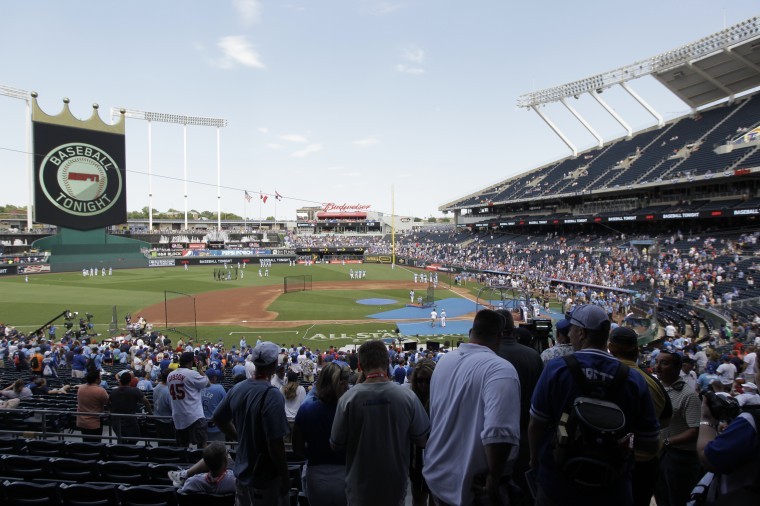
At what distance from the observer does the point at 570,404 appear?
3062 millimetres

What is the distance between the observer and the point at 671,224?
45031 mm

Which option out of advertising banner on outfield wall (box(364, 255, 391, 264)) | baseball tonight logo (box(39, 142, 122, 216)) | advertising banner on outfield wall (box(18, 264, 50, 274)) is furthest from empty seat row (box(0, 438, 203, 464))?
advertising banner on outfield wall (box(364, 255, 391, 264))

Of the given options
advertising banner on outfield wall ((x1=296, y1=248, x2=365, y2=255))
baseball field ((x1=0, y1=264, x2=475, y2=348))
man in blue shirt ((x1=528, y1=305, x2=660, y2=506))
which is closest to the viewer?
man in blue shirt ((x1=528, y1=305, x2=660, y2=506))

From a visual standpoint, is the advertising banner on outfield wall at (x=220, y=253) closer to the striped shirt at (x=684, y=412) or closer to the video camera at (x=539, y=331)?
the video camera at (x=539, y=331)

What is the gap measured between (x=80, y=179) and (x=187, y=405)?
62672 mm

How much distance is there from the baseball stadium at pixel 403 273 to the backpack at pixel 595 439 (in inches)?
88.5

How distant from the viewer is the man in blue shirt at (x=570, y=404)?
9.89ft

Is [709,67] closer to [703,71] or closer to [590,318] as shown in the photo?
[703,71]

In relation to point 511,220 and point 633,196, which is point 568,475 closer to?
point 633,196

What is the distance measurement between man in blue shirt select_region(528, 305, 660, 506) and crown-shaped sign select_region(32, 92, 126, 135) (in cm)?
6770

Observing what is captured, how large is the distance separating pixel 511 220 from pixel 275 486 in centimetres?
6457

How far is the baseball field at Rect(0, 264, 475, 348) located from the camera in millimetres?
28469

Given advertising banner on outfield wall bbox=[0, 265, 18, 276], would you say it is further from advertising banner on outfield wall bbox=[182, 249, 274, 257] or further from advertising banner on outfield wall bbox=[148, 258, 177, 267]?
advertising banner on outfield wall bbox=[182, 249, 274, 257]

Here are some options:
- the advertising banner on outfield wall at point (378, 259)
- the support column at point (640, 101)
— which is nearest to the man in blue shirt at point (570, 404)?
the support column at point (640, 101)
